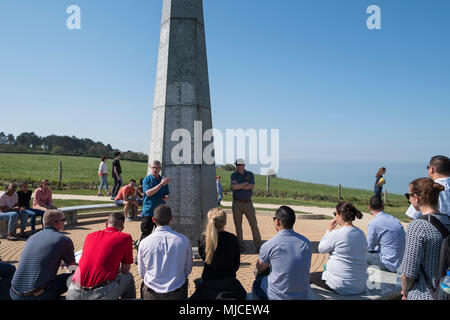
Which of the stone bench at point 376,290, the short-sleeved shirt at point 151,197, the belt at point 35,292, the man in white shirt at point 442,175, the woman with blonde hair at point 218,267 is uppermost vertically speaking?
the man in white shirt at point 442,175

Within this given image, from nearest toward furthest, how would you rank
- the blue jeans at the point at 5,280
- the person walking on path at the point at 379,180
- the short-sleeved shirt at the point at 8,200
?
the blue jeans at the point at 5,280 < the short-sleeved shirt at the point at 8,200 < the person walking on path at the point at 379,180

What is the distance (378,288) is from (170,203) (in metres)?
4.28

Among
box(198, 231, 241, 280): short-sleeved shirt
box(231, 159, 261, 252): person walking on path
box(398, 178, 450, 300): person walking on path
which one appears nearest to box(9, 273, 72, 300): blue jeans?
box(198, 231, 241, 280): short-sleeved shirt

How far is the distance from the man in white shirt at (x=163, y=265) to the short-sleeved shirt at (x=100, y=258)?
0.26 meters

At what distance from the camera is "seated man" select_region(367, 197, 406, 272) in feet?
14.0

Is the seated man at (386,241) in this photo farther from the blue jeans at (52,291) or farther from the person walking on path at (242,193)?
the blue jeans at (52,291)

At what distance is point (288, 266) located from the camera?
9.77 feet

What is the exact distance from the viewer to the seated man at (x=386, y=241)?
4266 mm

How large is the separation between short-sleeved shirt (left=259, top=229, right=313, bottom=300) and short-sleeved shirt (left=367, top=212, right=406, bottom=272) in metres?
1.91

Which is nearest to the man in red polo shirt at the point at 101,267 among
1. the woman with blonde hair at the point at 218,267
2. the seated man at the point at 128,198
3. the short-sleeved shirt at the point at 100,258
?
the short-sleeved shirt at the point at 100,258

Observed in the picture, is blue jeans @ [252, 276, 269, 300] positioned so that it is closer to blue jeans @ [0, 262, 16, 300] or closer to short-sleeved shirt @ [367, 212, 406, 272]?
short-sleeved shirt @ [367, 212, 406, 272]
